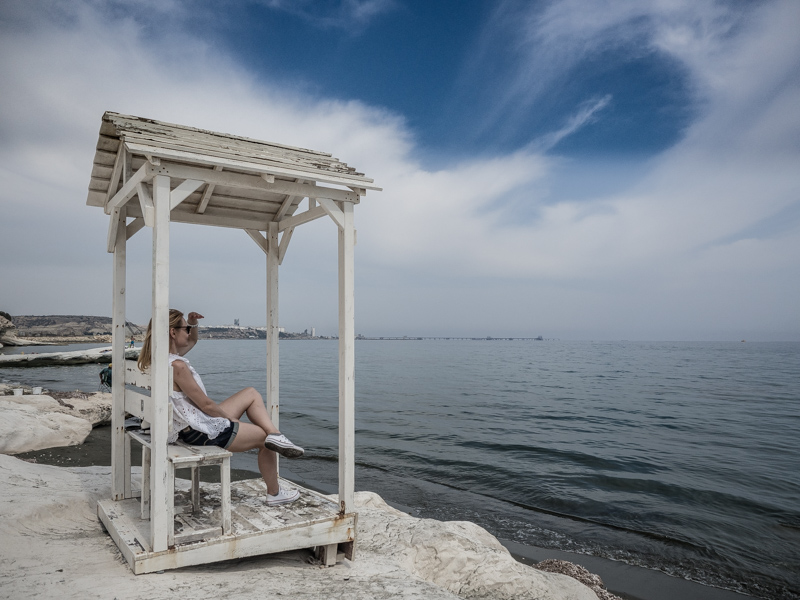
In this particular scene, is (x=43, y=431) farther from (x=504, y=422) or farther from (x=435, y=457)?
(x=504, y=422)

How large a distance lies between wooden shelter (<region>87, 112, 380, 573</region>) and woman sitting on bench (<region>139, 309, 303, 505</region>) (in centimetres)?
18

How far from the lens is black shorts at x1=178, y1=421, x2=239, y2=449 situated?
4.64 metres

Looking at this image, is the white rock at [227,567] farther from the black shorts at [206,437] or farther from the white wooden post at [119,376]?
the black shorts at [206,437]

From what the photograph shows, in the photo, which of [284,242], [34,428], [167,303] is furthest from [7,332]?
[167,303]

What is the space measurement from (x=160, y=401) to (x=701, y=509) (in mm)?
10012

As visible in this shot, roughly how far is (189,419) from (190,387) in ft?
0.92

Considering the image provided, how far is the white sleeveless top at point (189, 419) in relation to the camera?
4.59 metres

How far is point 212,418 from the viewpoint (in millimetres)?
4723

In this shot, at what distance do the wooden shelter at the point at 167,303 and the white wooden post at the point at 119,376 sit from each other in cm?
1

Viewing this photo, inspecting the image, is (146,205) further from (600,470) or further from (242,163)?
(600,470)

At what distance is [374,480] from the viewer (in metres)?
11.2

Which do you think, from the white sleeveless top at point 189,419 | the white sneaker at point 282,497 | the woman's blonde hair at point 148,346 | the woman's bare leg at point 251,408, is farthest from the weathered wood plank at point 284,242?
the white sneaker at point 282,497

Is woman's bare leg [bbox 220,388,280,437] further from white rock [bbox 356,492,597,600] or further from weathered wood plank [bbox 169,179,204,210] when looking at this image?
weathered wood plank [bbox 169,179,204,210]

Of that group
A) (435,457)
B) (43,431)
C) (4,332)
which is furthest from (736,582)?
(4,332)
